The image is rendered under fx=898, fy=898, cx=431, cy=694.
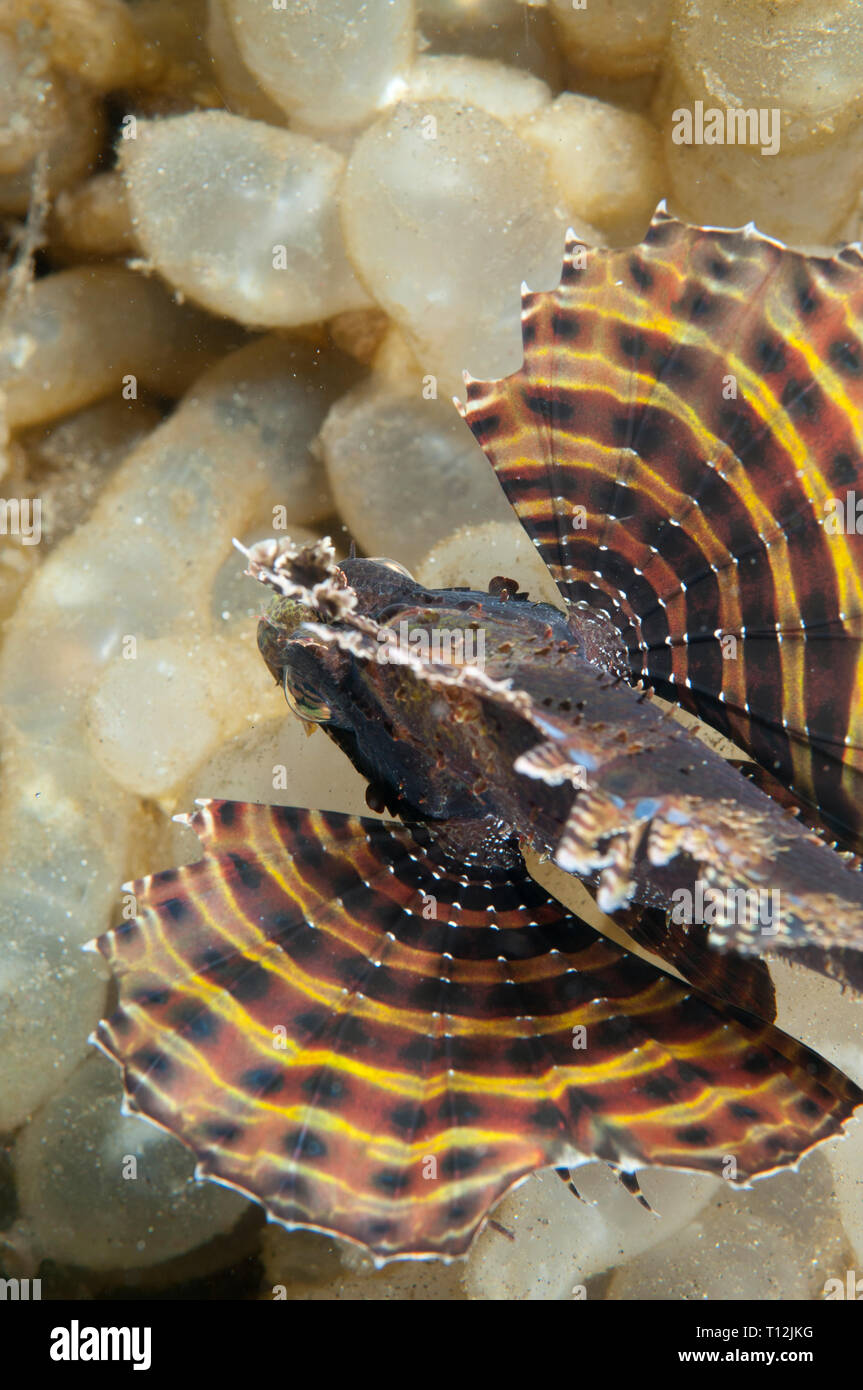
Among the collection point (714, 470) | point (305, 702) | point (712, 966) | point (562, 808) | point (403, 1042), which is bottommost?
point (403, 1042)

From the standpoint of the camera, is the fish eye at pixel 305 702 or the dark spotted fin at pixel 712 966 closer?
the dark spotted fin at pixel 712 966

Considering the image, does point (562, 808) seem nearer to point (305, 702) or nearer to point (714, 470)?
point (305, 702)

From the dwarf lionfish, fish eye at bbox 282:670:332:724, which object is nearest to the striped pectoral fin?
the dwarf lionfish

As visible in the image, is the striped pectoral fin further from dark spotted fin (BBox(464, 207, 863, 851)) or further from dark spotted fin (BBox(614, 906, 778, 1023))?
dark spotted fin (BBox(464, 207, 863, 851))

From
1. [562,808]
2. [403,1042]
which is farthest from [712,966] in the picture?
[403,1042]

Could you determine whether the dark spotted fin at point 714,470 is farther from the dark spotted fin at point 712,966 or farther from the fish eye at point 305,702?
the fish eye at point 305,702

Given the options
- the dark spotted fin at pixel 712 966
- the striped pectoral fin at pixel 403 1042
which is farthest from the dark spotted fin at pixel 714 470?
the striped pectoral fin at pixel 403 1042
